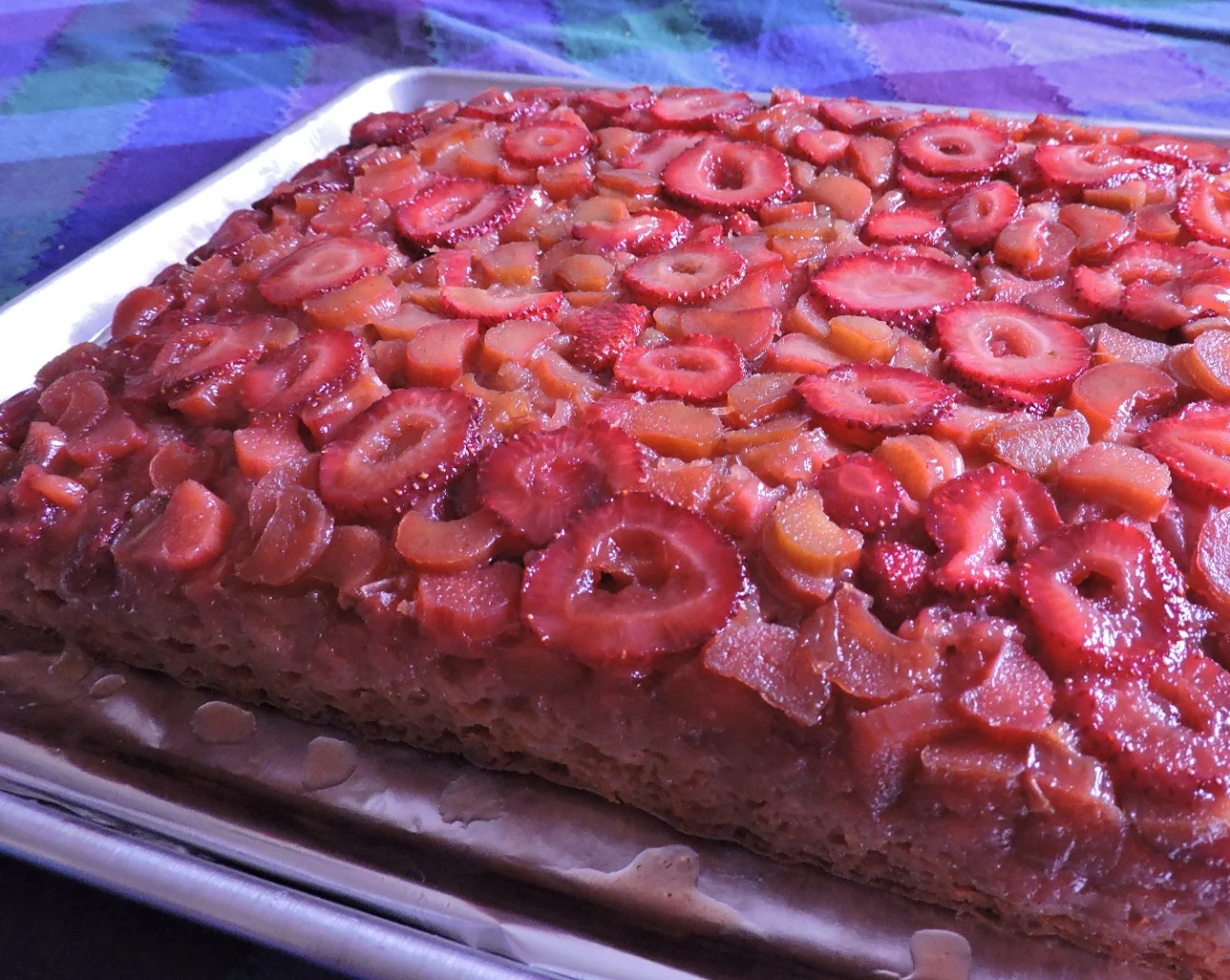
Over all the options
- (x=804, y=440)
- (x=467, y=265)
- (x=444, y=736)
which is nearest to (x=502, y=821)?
(x=444, y=736)

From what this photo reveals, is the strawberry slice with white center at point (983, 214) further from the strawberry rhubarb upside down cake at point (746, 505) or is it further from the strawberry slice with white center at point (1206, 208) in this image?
the strawberry slice with white center at point (1206, 208)

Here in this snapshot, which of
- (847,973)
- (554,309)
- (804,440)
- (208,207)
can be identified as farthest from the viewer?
(208,207)

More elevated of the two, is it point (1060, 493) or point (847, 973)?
point (1060, 493)

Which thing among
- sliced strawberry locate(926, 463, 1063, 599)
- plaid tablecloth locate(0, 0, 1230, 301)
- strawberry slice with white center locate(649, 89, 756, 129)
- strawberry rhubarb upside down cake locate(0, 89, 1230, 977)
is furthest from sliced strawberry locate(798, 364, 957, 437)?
plaid tablecloth locate(0, 0, 1230, 301)

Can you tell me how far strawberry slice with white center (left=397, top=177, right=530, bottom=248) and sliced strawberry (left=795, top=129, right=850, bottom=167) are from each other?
18.1 inches

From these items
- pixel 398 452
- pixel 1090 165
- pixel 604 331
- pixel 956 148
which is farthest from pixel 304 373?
pixel 1090 165

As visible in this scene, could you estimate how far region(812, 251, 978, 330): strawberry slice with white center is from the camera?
1.30 m

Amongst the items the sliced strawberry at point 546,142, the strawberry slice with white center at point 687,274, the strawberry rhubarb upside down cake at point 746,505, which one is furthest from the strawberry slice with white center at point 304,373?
the sliced strawberry at point 546,142

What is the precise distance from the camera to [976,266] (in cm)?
143

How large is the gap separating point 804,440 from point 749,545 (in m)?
0.15

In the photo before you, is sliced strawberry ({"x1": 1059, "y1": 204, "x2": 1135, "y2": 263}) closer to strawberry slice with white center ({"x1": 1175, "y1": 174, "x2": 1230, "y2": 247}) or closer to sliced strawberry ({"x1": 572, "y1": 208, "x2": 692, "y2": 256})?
strawberry slice with white center ({"x1": 1175, "y1": 174, "x2": 1230, "y2": 247})

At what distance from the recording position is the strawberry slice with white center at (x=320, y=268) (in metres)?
1.44

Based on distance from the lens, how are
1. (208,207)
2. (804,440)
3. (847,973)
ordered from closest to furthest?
(847,973), (804,440), (208,207)

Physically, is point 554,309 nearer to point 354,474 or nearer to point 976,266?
point 354,474
